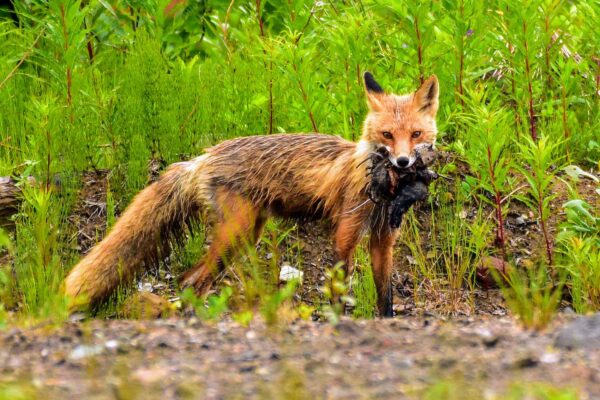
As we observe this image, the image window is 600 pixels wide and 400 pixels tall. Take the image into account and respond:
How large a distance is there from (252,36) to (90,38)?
4.69 ft

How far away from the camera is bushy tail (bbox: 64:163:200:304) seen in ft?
19.9

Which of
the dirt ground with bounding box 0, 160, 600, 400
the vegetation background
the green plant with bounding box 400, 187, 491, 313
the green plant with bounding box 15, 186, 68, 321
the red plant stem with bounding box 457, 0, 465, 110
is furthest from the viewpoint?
the red plant stem with bounding box 457, 0, 465, 110

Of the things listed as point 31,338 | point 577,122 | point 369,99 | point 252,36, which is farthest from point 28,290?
point 577,122

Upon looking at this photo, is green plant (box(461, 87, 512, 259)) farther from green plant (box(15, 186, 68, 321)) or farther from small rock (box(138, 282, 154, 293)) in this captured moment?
green plant (box(15, 186, 68, 321))

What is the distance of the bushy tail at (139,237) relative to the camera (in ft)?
19.9

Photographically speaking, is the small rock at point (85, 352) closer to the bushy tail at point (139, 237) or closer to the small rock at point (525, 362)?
the small rock at point (525, 362)

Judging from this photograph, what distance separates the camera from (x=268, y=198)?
6.61 m

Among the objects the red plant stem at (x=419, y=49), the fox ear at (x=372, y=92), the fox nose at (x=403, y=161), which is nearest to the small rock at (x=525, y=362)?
the fox nose at (x=403, y=161)

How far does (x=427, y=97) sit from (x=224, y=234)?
1.74 m

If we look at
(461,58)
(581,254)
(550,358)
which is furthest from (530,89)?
(550,358)

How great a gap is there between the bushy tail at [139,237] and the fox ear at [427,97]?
5.64 feet

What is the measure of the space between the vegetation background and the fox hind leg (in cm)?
64

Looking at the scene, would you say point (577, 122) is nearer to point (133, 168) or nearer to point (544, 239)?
point (544, 239)

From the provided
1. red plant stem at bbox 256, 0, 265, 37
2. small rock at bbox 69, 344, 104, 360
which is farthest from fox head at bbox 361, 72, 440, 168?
small rock at bbox 69, 344, 104, 360
